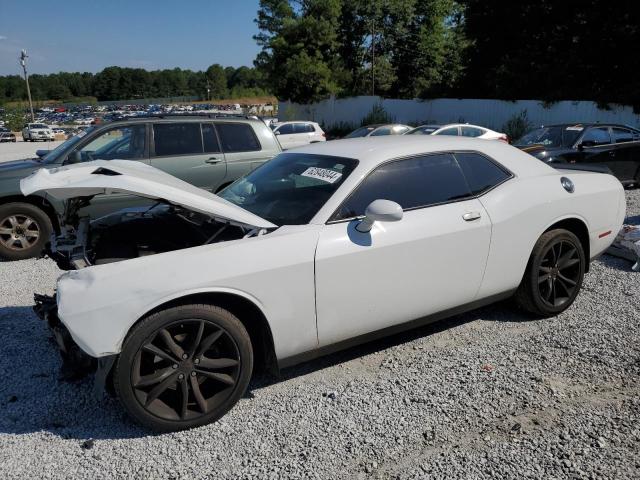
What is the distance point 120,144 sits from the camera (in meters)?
6.44

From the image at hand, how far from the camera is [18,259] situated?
6.29 metres

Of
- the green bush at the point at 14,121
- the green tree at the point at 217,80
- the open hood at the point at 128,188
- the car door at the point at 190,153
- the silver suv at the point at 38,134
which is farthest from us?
the green tree at the point at 217,80

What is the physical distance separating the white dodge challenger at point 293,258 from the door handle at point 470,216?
0.05 feet

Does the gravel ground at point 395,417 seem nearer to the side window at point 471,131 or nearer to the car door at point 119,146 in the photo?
the car door at point 119,146

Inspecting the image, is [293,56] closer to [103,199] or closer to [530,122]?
[530,122]

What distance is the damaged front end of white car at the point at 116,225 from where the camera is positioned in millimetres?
2955

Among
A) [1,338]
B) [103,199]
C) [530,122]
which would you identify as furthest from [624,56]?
[1,338]

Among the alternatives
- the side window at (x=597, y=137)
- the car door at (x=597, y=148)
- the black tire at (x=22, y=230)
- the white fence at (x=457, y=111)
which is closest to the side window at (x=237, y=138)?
the black tire at (x=22, y=230)

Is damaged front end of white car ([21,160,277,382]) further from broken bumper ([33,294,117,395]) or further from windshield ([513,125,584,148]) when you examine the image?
windshield ([513,125,584,148])

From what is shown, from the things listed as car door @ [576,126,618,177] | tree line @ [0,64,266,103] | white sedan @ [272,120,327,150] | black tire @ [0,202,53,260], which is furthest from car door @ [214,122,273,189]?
tree line @ [0,64,266,103]

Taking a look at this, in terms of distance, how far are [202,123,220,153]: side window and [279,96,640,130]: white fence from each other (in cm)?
2026

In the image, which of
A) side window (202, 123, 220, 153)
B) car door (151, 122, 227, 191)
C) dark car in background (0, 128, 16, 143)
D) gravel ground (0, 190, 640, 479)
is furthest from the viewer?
dark car in background (0, 128, 16, 143)

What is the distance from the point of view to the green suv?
6.16 meters

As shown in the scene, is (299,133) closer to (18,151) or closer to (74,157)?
(18,151)
